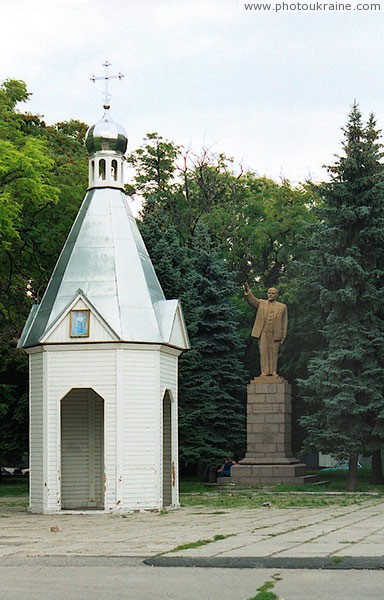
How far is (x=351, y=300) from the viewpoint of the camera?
33.8 metres

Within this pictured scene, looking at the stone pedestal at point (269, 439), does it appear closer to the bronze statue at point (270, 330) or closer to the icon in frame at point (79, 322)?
the bronze statue at point (270, 330)

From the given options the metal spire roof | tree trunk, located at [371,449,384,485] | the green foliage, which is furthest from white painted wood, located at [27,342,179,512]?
tree trunk, located at [371,449,384,485]

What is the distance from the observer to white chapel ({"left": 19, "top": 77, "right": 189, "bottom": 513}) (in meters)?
23.1

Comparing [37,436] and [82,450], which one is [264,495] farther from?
[37,436]

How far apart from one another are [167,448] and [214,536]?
10717 mm

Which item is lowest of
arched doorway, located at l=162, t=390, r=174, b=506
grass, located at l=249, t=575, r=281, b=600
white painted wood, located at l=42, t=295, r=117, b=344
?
grass, located at l=249, t=575, r=281, b=600

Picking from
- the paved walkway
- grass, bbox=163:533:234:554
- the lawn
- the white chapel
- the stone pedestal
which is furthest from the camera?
the stone pedestal

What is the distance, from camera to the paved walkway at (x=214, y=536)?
12.3m

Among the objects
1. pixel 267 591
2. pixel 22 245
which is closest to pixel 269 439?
pixel 22 245

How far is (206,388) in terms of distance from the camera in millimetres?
36125

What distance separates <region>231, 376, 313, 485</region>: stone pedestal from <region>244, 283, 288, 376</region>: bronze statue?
561 millimetres

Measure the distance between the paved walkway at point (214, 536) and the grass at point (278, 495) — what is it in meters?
1.95

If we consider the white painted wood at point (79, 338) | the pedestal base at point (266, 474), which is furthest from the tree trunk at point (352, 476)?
the white painted wood at point (79, 338)

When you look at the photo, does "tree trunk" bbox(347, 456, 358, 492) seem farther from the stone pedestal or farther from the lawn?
the stone pedestal
